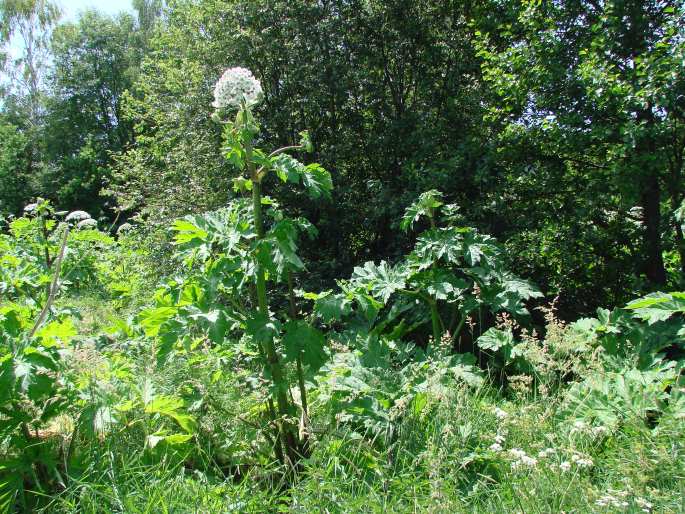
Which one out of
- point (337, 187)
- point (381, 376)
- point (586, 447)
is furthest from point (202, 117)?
point (586, 447)

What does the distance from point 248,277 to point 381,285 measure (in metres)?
1.26

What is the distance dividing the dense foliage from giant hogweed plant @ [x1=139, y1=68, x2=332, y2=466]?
2 centimetres

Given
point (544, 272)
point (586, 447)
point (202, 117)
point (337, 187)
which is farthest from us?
point (202, 117)

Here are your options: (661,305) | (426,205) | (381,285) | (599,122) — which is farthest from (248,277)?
(599,122)

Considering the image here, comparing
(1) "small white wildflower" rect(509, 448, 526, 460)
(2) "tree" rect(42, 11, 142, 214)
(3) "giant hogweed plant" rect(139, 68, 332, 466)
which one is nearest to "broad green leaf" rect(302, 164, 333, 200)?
(3) "giant hogweed plant" rect(139, 68, 332, 466)

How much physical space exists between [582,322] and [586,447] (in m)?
1.21

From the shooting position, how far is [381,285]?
3.90 metres

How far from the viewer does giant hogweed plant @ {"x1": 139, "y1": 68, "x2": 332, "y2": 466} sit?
2793 mm

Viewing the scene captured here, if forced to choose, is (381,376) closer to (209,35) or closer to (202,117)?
(202,117)

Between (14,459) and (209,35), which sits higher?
(209,35)

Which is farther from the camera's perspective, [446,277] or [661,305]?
[446,277]

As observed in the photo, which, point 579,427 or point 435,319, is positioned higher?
point 435,319

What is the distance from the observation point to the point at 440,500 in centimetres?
219

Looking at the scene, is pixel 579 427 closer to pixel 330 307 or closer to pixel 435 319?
pixel 330 307
